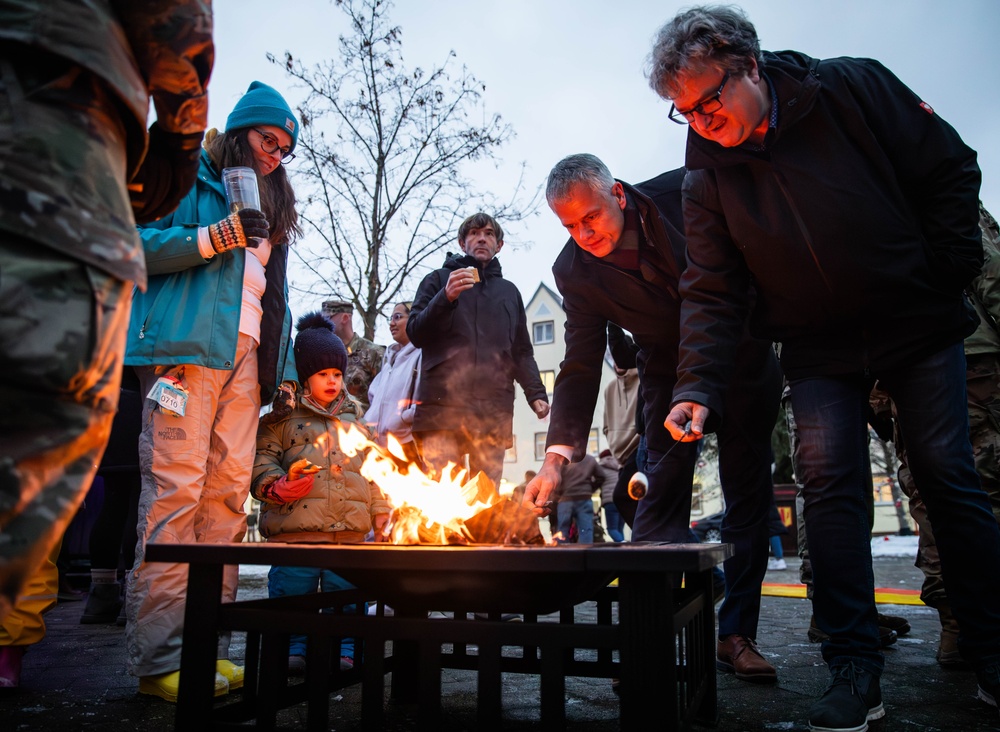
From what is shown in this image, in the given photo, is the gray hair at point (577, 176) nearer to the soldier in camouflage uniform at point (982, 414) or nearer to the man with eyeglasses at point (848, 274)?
the man with eyeglasses at point (848, 274)

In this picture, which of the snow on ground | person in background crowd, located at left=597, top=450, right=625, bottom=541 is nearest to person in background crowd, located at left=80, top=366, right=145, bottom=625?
person in background crowd, located at left=597, top=450, right=625, bottom=541

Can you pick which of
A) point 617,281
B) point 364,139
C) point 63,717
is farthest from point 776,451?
point 63,717

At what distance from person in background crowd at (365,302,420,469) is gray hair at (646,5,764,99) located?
3.13m

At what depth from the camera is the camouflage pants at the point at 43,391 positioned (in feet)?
3.67

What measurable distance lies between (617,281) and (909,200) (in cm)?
123

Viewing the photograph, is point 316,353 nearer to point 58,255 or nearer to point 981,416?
point 58,255

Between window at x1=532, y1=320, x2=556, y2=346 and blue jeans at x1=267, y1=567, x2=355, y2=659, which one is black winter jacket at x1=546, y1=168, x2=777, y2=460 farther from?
window at x1=532, y1=320, x2=556, y2=346

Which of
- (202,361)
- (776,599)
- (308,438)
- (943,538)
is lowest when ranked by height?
(776,599)

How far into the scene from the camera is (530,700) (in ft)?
8.68

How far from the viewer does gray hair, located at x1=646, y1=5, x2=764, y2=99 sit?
2.49 meters

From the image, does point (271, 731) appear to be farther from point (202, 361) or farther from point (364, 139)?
point (364, 139)

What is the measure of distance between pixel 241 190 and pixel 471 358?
233 centimetres

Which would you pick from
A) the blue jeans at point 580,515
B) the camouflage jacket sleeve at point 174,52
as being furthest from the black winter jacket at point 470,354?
the blue jeans at point 580,515

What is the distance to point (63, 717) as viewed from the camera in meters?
2.29
